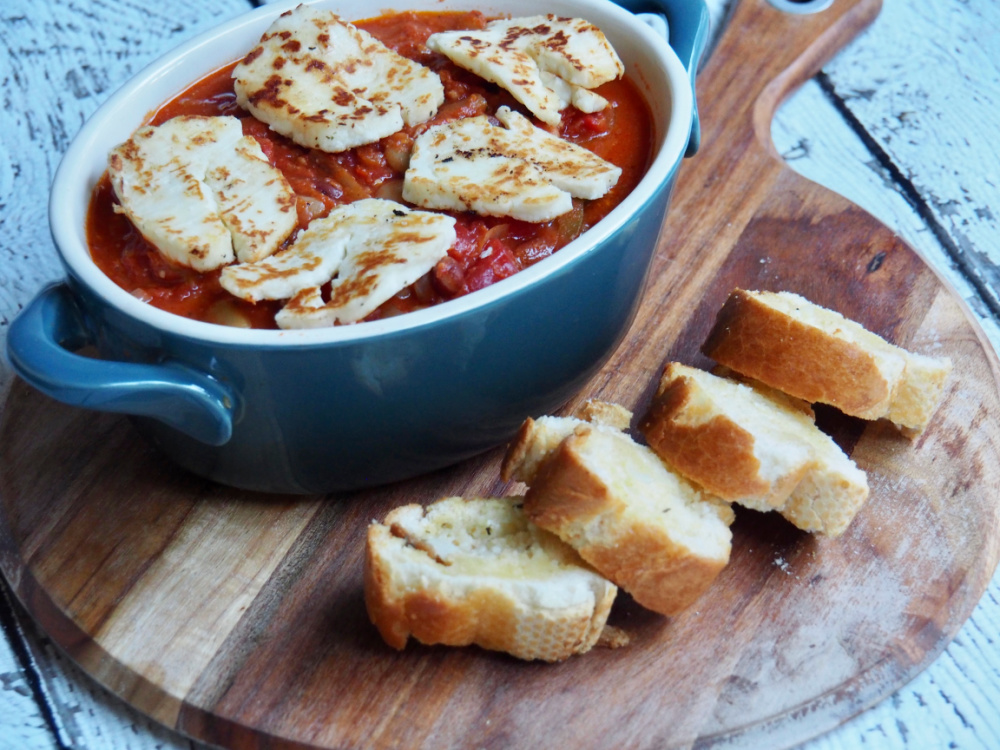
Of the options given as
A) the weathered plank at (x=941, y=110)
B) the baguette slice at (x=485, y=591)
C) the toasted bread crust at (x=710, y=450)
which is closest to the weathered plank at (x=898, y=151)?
the weathered plank at (x=941, y=110)

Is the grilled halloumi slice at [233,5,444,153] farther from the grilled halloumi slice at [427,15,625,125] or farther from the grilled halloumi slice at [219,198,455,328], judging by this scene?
the grilled halloumi slice at [219,198,455,328]

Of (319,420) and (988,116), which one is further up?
(988,116)

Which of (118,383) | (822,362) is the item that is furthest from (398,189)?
(822,362)

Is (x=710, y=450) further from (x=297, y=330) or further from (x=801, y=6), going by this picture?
(x=801, y=6)

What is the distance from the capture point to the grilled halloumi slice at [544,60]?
2.70 m

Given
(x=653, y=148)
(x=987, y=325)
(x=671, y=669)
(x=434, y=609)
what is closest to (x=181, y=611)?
(x=434, y=609)

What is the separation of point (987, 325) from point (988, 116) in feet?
3.29

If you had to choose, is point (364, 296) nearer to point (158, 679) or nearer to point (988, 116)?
point (158, 679)

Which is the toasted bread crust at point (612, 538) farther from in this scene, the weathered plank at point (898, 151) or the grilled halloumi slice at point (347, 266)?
the weathered plank at point (898, 151)

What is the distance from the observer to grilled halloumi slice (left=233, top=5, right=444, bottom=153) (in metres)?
2.60

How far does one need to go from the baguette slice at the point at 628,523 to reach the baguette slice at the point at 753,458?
0.08m

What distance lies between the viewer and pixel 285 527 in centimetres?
258

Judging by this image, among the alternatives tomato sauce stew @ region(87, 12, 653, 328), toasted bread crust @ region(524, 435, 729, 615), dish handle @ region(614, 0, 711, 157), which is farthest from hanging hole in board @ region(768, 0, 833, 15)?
toasted bread crust @ region(524, 435, 729, 615)

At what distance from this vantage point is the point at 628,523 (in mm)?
2215
